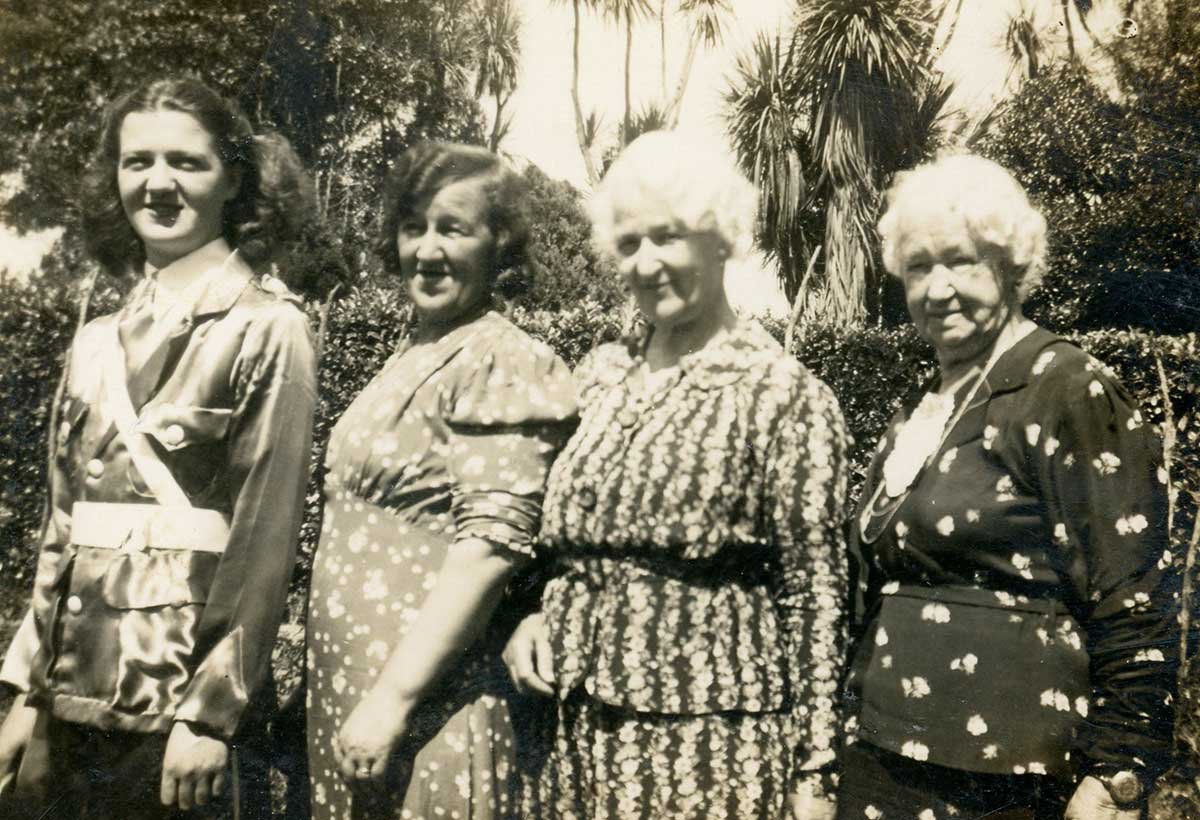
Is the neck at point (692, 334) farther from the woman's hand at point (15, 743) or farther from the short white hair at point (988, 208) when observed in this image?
the woman's hand at point (15, 743)

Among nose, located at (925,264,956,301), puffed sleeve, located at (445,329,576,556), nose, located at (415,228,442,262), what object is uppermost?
nose, located at (415,228,442,262)

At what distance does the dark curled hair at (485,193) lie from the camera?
6.07ft

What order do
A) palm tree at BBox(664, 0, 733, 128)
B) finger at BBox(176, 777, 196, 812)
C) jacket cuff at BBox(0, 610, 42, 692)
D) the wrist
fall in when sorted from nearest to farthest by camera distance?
the wrist < finger at BBox(176, 777, 196, 812) < jacket cuff at BBox(0, 610, 42, 692) < palm tree at BBox(664, 0, 733, 128)

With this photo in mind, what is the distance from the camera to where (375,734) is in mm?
1619

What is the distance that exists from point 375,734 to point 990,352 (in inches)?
53.0

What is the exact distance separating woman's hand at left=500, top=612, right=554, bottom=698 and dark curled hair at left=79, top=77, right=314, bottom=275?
1.00 meters

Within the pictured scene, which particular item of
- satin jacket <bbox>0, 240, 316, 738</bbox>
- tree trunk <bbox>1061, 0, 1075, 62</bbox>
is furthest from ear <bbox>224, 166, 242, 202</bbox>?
tree trunk <bbox>1061, 0, 1075, 62</bbox>

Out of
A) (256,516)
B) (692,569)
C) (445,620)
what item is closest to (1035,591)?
(692,569)

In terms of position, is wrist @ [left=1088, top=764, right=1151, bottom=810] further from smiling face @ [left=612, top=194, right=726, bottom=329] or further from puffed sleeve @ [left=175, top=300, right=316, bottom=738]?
puffed sleeve @ [left=175, top=300, right=316, bottom=738]

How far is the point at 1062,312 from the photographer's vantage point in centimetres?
208

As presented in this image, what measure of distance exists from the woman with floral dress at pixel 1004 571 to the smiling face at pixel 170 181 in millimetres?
1436

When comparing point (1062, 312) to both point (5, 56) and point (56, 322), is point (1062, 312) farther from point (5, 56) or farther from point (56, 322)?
point (56, 322)

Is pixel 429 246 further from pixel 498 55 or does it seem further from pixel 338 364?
pixel 338 364

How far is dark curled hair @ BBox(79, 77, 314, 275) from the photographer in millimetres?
1940
